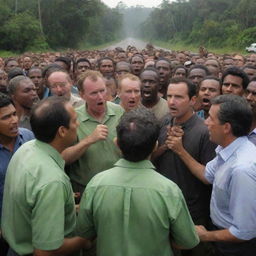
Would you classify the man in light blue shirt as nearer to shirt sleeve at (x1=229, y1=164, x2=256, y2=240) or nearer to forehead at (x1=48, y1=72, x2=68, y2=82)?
shirt sleeve at (x1=229, y1=164, x2=256, y2=240)

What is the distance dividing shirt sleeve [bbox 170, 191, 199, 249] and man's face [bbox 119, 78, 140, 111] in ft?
8.15

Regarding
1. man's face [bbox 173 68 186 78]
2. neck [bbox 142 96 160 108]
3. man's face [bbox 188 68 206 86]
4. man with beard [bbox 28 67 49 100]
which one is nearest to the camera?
neck [bbox 142 96 160 108]

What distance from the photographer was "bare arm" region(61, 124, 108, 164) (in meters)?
3.42

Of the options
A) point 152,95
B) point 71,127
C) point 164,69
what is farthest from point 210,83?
point 71,127

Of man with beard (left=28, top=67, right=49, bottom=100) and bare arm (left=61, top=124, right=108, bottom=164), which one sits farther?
man with beard (left=28, top=67, right=49, bottom=100)

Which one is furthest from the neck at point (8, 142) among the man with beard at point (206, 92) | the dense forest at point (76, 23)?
the dense forest at point (76, 23)

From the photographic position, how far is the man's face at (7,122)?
341cm

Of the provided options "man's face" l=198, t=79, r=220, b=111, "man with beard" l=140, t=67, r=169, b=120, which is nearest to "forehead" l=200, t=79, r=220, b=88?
"man's face" l=198, t=79, r=220, b=111

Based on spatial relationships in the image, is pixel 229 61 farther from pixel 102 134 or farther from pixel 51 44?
pixel 51 44

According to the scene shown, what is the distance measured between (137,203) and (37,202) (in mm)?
625

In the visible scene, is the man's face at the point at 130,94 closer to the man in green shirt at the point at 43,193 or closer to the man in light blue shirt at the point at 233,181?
the man in light blue shirt at the point at 233,181

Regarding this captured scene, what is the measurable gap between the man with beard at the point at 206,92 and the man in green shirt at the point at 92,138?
167 centimetres

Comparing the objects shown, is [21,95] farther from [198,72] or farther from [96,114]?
[198,72]

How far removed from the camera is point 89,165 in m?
3.72
